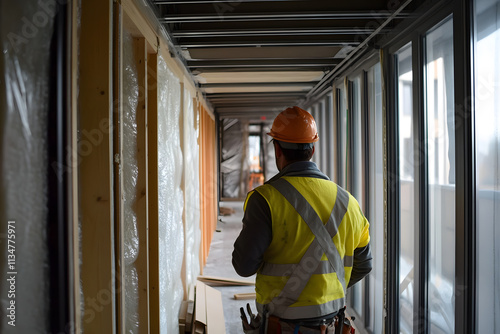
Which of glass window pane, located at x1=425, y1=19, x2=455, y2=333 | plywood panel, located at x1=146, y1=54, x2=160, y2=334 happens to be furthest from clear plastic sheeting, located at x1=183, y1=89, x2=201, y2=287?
glass window pane, located at x1=425, y1=19, x2=455, y2=333

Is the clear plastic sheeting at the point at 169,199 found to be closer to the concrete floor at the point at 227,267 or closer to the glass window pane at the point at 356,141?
the concrete floor at the point at 227,267

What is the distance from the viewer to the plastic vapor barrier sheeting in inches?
34.1

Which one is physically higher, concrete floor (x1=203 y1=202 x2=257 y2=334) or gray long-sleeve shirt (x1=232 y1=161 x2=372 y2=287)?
gray long-sleeve shirt (x1=232 y1=161 x2=372 y2=287)

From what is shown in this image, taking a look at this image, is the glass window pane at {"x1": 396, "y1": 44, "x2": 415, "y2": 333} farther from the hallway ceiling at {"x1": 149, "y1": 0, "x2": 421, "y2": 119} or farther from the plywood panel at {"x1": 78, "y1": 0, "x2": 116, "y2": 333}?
the plywood panel at {"x1": 78, "y1": 0, "x2": 116, "y2": 333}

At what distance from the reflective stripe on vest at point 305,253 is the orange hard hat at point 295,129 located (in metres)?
0.23

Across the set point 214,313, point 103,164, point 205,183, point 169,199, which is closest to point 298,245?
point 103,164

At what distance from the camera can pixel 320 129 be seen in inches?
215

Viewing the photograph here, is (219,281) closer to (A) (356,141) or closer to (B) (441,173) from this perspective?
(A) (356,141)

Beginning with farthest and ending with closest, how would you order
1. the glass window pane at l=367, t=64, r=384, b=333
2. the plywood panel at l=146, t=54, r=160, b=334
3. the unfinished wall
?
the unfinished wall → the glass window pane at l=367, t=64, r=384, b=333 → the plywood panel at l=146, t=54, r=160, b=334

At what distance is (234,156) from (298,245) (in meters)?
9.78

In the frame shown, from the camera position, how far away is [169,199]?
2.62 metres

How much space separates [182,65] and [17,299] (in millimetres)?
2767

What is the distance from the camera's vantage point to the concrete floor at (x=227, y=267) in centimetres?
362

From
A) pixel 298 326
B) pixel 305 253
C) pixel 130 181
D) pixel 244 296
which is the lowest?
pixel 244 296
